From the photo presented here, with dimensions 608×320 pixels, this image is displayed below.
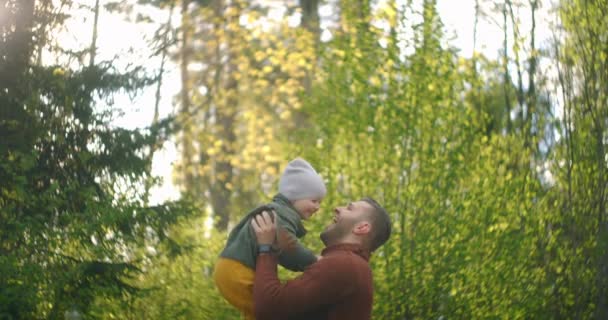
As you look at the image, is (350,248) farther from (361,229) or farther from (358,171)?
(358,171)

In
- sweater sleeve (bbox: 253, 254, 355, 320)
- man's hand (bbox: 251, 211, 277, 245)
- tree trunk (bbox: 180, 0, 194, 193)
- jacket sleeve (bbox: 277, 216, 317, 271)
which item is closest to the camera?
sweater sleeve (bbox: 253, 254, 355, 320)

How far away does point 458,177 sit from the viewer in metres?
10.1

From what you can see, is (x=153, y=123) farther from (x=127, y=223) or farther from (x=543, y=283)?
(x=543, y=283)

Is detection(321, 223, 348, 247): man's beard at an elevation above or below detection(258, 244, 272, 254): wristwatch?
above

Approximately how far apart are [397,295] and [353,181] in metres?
1.24

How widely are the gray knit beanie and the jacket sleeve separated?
0.55 feet

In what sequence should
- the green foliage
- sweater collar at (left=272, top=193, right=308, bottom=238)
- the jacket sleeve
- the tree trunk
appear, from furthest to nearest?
the tree trunk
the green foliage
sweater collar at (left=272, top=193, right=308, bottom=238)
the jacket sleeve

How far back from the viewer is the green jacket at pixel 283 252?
4.57 meters

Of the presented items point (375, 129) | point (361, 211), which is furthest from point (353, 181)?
point (361, 211)

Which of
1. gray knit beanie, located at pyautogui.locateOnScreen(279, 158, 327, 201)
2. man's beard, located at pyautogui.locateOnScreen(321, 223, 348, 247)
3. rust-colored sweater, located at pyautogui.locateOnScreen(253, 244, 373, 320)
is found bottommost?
rust-colored sweater, located at pyautogui.locateOnScreen(253, 244, 373, 320)

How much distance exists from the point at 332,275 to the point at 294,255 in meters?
0.25

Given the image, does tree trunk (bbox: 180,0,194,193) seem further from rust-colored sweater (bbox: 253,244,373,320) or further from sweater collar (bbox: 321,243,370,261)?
rust-colored sweater (bbox: 253,244,373,320)

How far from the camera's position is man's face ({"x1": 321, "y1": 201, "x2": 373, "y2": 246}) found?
4.74 meters

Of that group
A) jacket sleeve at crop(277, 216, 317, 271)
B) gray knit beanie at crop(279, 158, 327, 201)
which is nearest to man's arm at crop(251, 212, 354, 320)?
jacket sleeve at crop(277, 216, 317, 271)
